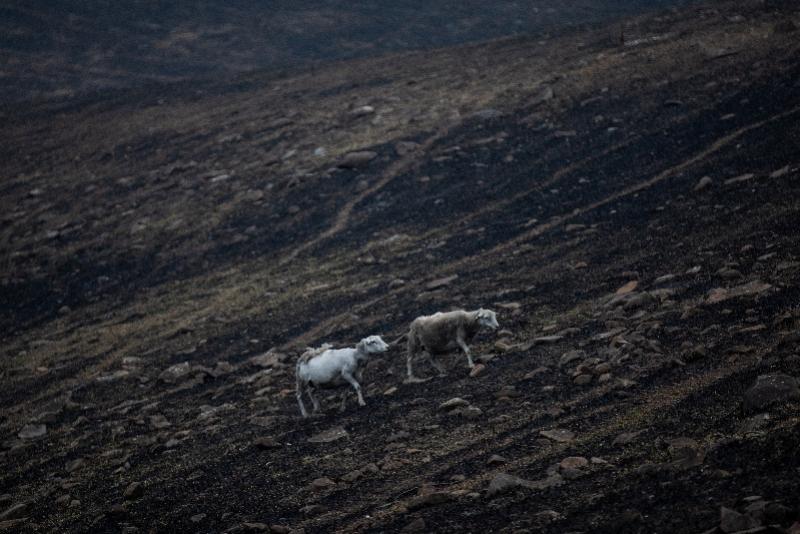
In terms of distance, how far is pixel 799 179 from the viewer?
17.1 m

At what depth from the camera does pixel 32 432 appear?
15.1 m

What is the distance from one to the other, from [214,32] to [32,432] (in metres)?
54.2

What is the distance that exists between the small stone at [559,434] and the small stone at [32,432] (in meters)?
9.84

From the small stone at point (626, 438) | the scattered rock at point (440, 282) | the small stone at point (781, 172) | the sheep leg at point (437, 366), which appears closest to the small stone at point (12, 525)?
the sheep leg at point (437, 366)

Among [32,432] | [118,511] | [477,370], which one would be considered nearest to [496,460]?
[477,370]

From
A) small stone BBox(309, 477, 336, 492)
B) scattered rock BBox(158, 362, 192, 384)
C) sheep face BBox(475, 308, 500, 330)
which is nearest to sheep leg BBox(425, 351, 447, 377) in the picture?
sheep face BBox(475, 308, 500, 330)

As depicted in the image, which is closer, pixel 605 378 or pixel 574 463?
pixel 574 463

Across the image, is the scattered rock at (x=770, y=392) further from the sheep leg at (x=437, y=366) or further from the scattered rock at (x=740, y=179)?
the scattered rock at (x=740, y=179)

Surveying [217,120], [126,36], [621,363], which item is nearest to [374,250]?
[621,363]

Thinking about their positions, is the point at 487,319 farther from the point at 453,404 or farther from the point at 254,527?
the point at 254,527

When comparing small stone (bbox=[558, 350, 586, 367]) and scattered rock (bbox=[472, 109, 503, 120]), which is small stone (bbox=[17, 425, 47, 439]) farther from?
scattered rock (bbox=[472, 109, 503, 120])

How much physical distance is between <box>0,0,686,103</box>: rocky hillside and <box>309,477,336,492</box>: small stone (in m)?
45.5

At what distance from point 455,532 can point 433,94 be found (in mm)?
27656

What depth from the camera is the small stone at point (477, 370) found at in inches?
494
